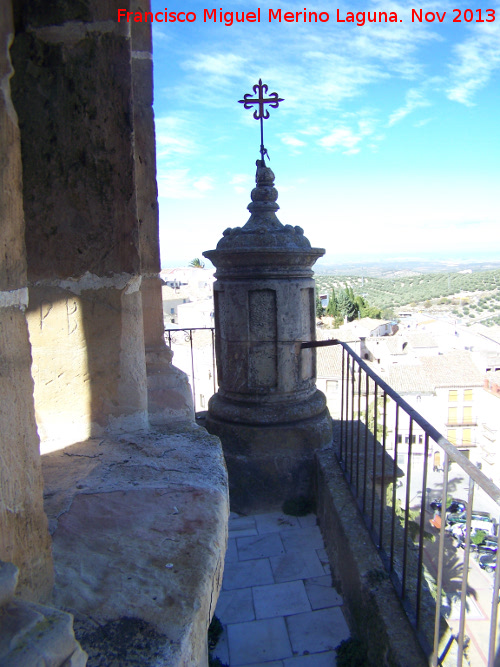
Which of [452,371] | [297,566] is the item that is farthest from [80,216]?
[452,371]

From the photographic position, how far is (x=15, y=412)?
0.93 meters

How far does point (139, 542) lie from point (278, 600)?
2.05m

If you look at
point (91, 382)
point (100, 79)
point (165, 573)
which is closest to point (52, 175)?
point (100, 79)

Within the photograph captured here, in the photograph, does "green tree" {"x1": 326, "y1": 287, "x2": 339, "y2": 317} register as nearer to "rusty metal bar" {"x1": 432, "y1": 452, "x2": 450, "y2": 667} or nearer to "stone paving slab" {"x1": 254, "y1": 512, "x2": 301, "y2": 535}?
"stone paving slab" {"x1": 254, "y1": 512, "x2": 301, "y2": 535}

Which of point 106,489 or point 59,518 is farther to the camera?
point 106,489

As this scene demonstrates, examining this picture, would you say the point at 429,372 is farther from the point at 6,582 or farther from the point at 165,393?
the point at 6,582

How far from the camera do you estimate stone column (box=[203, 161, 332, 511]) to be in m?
3.72

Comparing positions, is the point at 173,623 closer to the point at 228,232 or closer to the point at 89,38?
the point at 89,38

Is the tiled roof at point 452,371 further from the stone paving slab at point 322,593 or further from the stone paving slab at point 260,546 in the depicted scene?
the stone paving slab at point 322,593

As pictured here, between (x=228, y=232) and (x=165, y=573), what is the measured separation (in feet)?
10.1

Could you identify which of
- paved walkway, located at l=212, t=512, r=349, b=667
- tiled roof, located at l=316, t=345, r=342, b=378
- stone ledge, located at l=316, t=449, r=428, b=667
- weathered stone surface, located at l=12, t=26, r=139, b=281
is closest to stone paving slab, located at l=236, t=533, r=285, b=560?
paved walkway, located at l=212, t=512, r=349, b=667

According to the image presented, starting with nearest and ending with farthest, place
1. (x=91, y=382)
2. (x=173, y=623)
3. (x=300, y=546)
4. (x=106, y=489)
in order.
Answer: (x=173, y=623) < (x=106, y=489) < (x=91, y=382) < (x=300, y=546)

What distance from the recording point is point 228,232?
3.87 meters

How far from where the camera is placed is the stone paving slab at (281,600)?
2824mm
